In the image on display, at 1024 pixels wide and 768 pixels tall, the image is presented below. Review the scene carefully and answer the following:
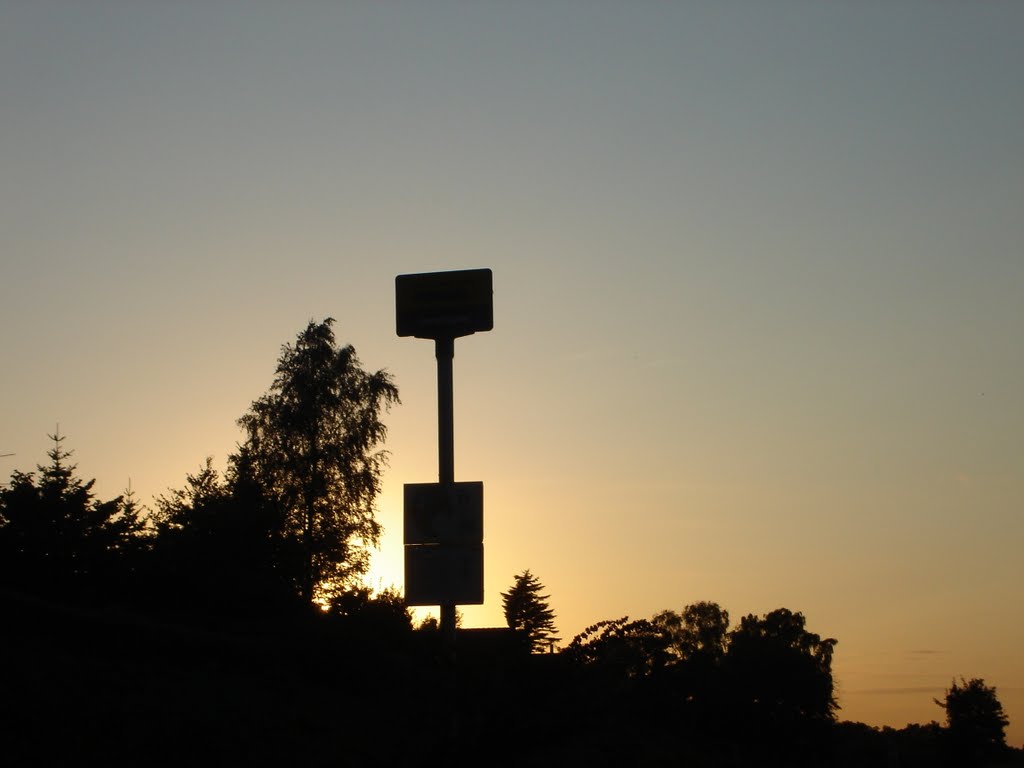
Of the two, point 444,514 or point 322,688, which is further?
point 322,688

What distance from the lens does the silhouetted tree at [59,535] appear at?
22125mm

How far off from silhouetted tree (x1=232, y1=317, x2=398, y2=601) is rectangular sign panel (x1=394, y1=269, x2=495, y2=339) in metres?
34.1

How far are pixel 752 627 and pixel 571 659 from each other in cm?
9331

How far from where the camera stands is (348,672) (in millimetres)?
14984

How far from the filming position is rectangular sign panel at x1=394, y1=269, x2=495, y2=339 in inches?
331

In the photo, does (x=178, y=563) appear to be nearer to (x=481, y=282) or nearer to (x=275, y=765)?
(x=275, y=765)

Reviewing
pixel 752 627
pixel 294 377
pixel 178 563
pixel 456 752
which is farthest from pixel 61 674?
pixel 752 627

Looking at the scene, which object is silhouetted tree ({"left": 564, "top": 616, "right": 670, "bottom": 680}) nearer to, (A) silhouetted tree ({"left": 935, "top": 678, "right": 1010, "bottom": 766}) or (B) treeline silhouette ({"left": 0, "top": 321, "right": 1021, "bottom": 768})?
(B) treeline silhouette ({"left": 0, "top": 321, "right": 1021, "bottom": 768})

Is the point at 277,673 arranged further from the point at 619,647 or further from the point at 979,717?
the point at 979,717

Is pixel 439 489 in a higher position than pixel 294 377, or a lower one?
lower

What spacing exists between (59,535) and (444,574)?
18.0m

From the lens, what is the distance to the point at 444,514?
823 centimetres

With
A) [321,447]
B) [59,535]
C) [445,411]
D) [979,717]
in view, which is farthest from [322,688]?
[979,717]

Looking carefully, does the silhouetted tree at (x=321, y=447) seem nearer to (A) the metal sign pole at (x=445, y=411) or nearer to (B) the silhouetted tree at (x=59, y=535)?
(B) the silhouetted tree at (x=59, y=535)
